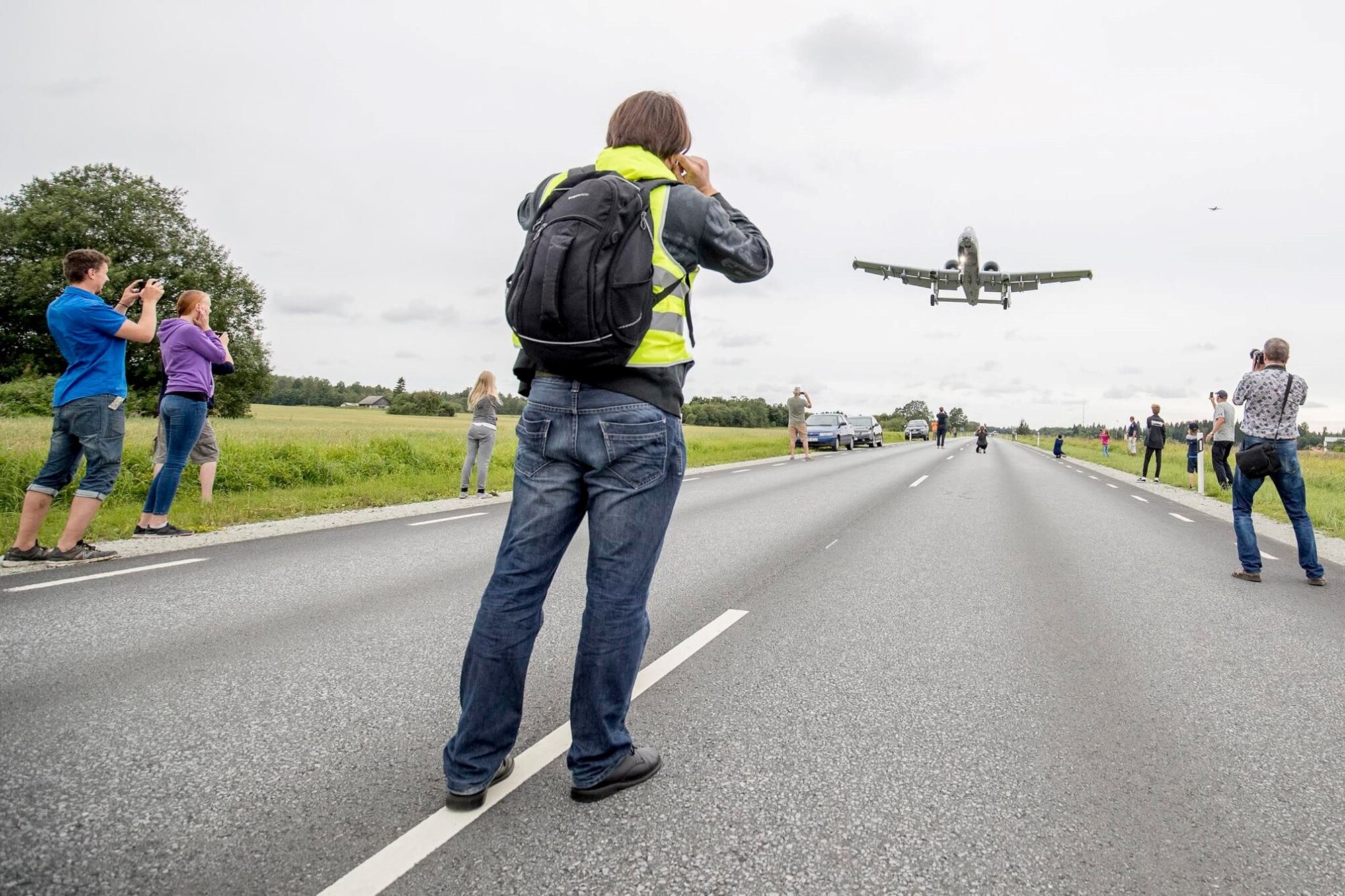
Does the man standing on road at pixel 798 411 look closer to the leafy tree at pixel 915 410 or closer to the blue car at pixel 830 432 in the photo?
the blue car at pixel 830 432

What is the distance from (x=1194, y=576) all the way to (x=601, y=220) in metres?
6.00

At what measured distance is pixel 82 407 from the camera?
498 cm

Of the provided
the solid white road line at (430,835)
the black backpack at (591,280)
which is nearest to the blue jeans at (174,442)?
the solid white road line at (430,835)

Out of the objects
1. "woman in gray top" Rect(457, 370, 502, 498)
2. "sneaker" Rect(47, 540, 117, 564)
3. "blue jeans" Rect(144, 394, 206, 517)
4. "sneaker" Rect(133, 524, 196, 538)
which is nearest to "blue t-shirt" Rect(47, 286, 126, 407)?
"sneaker" Rect(47, 540, 117, 564)

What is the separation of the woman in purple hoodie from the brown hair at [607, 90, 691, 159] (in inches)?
222

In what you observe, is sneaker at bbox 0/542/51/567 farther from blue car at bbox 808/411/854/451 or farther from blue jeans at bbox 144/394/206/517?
blue car at bbox 808/411/854/451

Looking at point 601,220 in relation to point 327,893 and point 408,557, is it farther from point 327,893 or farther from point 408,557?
point 408,557

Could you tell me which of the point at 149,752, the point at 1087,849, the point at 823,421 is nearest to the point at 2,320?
the point at 823,421

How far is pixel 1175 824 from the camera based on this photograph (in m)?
Result: 2.03

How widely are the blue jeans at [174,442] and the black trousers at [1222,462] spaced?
16.3 meters

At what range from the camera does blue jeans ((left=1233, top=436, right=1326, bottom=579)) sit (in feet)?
18.2

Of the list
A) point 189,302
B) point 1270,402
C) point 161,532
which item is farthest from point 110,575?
point 1270,402

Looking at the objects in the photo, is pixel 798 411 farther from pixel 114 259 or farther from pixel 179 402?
pixel 114 259

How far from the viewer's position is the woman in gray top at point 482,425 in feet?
33.5
